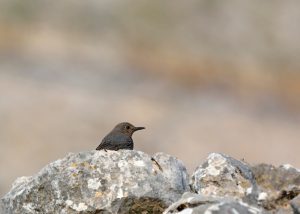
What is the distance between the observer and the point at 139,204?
11992 millimetres

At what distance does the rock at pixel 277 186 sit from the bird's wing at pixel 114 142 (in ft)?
17.5

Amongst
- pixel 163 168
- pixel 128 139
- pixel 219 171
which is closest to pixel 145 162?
pixel 163 168

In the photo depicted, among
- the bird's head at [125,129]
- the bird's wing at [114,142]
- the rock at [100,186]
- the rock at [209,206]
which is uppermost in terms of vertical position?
→ the bird's head at [125,129]

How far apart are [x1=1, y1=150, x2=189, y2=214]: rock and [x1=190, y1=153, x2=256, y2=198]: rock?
48cm

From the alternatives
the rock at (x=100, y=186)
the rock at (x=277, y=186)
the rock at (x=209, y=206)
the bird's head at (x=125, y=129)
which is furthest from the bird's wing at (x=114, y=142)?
the rock at (x=209, y=206)

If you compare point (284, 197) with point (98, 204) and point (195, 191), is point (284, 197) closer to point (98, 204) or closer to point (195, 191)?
point (195, 191)

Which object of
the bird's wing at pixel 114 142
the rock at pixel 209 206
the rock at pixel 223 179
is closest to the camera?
the rock at pixel 209 206

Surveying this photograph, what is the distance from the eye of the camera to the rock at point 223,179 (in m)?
11.7

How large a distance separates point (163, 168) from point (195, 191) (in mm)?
691

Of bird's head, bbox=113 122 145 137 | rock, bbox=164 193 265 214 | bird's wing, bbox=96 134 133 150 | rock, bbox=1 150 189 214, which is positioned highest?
bird's head, bbox=113 122 145 137

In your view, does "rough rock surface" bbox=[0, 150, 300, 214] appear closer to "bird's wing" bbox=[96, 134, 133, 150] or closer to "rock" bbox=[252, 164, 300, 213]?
"rock" bbox=[252, 164, 300, 213]

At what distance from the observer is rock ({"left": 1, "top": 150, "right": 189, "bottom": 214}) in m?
12.0

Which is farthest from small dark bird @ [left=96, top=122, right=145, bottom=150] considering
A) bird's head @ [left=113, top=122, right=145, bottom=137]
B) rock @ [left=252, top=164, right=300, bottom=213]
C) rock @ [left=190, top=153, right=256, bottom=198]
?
rock @ [left=252, top=164, right=300, bottom=213]

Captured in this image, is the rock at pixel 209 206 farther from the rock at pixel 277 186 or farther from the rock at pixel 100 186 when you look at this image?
the rock at pixel 100 186
